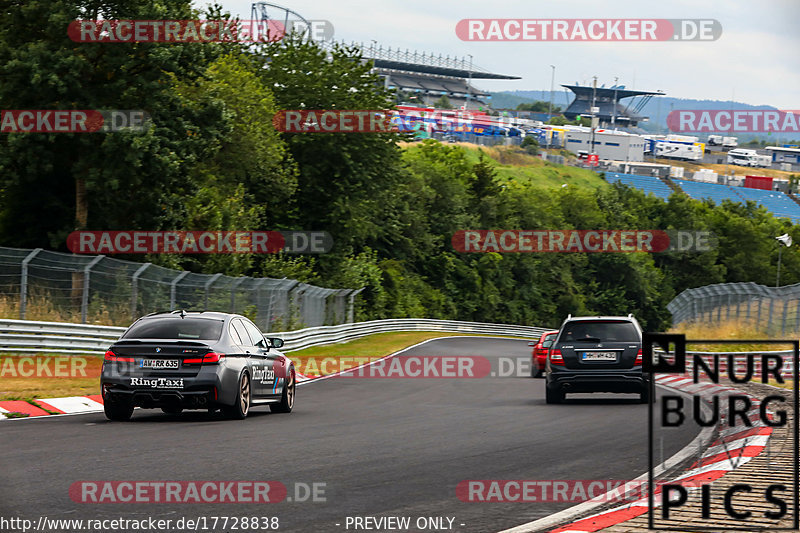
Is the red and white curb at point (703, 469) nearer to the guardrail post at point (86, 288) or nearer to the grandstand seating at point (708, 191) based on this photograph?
the guardrail post at point (86, 288)

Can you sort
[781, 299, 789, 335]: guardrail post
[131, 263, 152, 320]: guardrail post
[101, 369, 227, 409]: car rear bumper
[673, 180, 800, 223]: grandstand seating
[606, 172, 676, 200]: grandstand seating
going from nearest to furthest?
[101, 369, 227, 409]: car rear bumper → [131, 263, 152, 320]: guardrail post → [781, 299, 789, 335]: guardrail post → [606, 172, 676, 200]: grandstand seating → [673, 180, 800, 223]: grandstand seating

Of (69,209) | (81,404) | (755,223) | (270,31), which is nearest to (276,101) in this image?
(270,31)

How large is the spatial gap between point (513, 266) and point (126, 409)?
78448 millimetres

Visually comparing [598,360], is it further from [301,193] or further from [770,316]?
[301,193]

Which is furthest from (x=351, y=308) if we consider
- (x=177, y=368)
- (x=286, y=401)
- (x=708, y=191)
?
(x=708, y=191)

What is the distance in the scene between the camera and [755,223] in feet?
391

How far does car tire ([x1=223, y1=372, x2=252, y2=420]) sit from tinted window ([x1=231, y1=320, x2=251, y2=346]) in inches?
22.2

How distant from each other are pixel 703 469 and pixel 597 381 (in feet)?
31.6

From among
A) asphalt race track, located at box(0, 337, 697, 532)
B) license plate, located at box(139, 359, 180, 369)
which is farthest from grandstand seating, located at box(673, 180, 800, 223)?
license plate, located at box(139, 359, 180, 369)

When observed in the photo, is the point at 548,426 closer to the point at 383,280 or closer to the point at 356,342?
the point at 356,342

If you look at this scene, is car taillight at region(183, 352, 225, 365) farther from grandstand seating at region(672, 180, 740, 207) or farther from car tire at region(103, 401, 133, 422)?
grandstand seating at region(672, 180, 740, 207)

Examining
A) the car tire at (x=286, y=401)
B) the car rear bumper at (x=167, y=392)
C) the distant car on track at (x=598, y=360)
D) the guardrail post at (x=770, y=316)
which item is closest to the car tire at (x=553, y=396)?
the distant car on track at (x=598, y=360)

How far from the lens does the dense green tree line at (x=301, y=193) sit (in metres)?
31.7

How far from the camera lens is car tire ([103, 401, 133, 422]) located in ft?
45.6
